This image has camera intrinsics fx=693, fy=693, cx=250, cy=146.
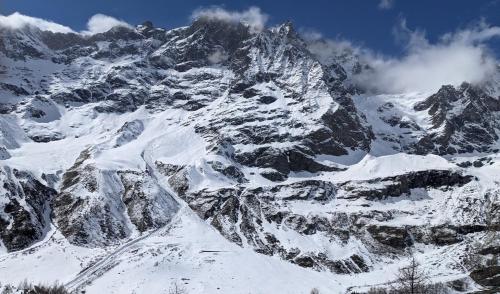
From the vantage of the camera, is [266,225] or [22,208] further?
[266,225]

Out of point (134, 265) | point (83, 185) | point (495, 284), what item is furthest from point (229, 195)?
point (495, 284)

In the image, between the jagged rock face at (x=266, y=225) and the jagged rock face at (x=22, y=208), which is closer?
the jagged rock face at (x=22, y=208)

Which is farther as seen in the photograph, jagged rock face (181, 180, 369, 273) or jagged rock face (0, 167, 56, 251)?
jagged rock face (181, 180, 369, 273)

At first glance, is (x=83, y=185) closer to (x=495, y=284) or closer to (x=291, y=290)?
(x=291, y=290)

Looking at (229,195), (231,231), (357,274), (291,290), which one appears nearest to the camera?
(291,290)

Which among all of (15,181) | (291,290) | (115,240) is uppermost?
(15,181)

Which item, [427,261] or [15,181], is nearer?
[427,261]

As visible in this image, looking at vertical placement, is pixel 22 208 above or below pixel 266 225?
below

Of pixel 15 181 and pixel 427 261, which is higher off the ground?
pixel 15 181
